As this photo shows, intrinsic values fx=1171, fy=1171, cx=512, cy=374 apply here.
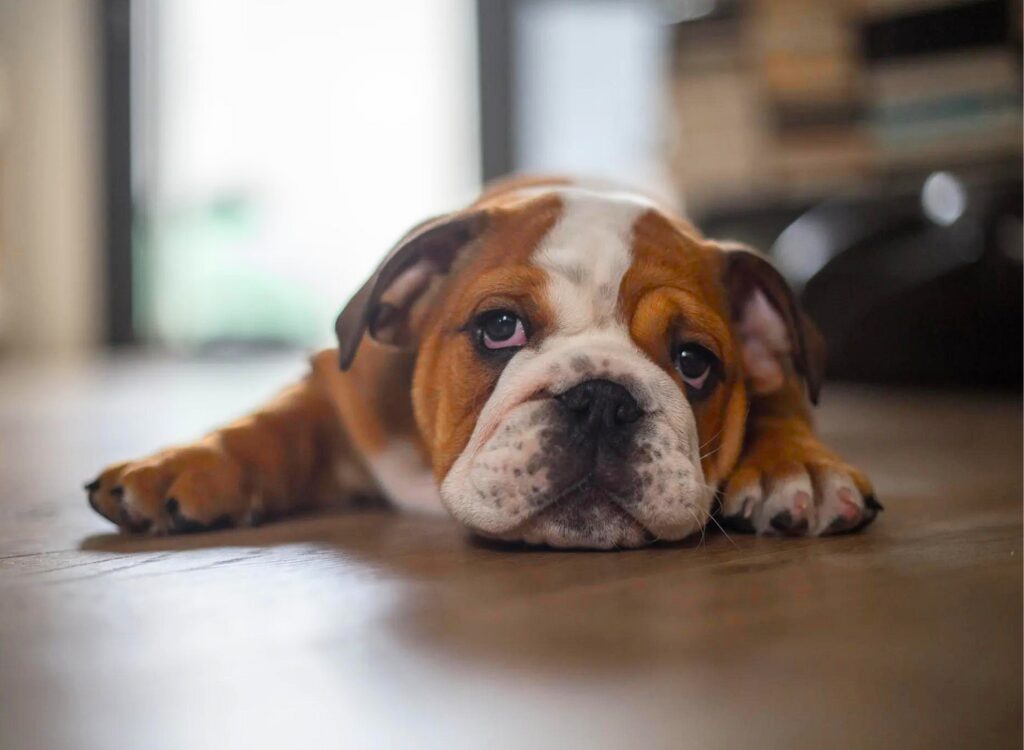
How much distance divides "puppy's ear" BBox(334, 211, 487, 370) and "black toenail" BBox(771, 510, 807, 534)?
83cm

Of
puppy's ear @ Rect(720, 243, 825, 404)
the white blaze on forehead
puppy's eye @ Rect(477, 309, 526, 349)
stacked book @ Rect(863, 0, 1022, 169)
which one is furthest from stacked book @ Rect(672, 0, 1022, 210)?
puppy's eye @ Rect(477, 309, 526, 349)

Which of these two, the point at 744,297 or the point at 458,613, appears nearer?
the point at 458,613

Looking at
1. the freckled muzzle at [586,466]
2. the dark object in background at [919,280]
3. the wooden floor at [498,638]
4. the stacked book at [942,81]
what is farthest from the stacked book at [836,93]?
the freckled muzzle at [586,466]

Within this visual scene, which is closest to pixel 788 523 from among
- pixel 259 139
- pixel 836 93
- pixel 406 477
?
pixel 406 477

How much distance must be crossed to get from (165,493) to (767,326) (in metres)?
1.30

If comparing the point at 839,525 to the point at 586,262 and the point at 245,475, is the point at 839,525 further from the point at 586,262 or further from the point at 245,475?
the point at 245,475

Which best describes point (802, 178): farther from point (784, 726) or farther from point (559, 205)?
point (784, 726)

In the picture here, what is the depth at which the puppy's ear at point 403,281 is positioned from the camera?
90.0 inches

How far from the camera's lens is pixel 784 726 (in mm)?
1230

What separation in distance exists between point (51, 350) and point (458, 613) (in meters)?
10.3

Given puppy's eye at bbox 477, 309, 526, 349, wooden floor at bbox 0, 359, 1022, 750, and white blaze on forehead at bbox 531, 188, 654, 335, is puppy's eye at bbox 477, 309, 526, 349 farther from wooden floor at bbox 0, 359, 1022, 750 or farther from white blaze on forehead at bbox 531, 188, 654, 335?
wooden floor at bbox 0, 359, 1022, 750

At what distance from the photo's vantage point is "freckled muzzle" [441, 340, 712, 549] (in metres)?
1.95

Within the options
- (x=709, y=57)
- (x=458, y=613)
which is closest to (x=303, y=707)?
(x=458, y=613)

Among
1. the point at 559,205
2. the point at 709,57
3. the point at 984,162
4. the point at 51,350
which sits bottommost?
the point at 51,350
